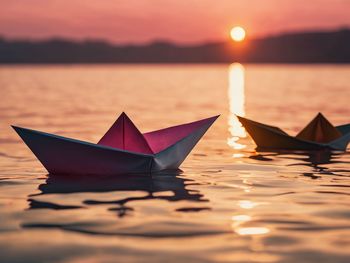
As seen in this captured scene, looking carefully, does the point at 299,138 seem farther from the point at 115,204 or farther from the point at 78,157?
the point at 115,204

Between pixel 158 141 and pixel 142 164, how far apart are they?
138cm

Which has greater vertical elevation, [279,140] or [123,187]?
[279,140]

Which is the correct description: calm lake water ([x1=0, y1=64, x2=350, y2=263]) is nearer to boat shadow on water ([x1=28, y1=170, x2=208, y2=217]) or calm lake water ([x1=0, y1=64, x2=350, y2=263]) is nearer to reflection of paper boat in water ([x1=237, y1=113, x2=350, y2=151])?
boat shadow on water ([x1=28, y1=170, x2=208, y2=217])

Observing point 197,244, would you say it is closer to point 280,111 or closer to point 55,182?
point 55,182

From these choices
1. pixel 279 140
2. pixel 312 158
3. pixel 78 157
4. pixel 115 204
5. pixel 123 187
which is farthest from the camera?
pixel 279 140

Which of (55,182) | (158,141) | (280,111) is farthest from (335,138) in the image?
(280,111)

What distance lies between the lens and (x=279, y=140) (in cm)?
1500

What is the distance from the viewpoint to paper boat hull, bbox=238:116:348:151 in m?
14.9

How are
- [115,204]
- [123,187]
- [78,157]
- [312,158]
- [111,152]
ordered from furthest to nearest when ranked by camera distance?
[312,158] → [78,157] → [111,152] → [123,187] → [115,204]

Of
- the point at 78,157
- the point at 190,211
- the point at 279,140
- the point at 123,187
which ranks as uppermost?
the point at 279,140

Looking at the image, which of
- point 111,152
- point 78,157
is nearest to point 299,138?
point 111,152

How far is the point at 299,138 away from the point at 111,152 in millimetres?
6621

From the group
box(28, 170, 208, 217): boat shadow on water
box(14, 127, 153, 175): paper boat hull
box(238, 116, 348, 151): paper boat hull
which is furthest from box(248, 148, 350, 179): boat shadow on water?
box(14, 127, 153, 175): paper boat hull

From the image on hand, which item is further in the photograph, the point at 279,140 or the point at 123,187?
the point at 279,140
